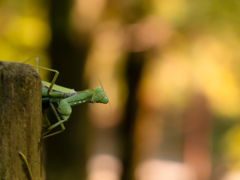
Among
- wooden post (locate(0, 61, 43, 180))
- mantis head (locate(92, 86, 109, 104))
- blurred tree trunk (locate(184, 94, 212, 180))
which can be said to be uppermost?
blurred tree trunk (locate(184, 94, 212, 180))

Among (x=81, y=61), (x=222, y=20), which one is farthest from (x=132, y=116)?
(x=222, y=20)

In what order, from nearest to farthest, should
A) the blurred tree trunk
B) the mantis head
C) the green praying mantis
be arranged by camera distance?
the green praying mantis < the mantis head < the blurred tree trunk

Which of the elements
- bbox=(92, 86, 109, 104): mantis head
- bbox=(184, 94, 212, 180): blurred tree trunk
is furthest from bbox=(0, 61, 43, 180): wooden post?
bbox=(184, 94, 212, 180): blurred tree trunk

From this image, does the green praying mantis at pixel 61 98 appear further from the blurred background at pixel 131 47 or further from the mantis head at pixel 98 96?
the blurred background at pixel 131 47

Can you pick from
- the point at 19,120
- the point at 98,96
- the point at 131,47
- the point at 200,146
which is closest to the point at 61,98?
the point at 98,96

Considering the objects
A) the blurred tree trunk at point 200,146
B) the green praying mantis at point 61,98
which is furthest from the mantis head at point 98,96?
the blurred tree trunk at point 200,146

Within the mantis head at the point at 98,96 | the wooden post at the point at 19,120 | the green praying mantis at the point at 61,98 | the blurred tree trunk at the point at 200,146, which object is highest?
the blurred tree trunk at the point at 200,146

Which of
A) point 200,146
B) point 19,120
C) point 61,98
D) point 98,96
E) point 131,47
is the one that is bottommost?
point 19,120

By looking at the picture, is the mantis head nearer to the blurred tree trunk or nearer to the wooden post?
the wooden post

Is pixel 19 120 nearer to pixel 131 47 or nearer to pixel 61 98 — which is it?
pixel 61 98

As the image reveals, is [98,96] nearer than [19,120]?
No
